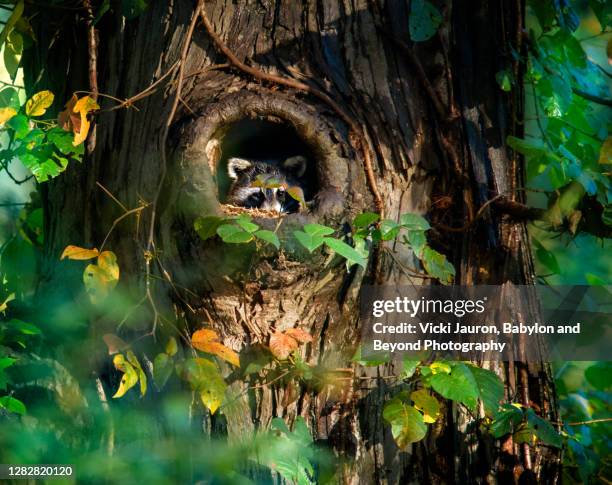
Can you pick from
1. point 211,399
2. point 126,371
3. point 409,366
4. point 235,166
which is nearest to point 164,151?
point 126,371

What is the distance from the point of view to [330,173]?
8.75 feet

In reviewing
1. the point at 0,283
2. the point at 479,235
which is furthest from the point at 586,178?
the point at 0,283

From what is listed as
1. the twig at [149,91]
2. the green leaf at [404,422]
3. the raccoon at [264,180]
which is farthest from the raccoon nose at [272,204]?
the green leaf at [404,422]

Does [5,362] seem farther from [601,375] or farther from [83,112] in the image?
[601,375]

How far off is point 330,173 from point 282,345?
0.67m

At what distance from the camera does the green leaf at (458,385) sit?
2.46 meters

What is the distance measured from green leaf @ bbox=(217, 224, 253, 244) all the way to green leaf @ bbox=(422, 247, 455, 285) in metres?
0.69

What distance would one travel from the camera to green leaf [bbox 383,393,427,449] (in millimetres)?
2469

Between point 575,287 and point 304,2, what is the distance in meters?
1.77

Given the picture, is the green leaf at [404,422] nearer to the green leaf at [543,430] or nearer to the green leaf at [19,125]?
the green leaf at [543,430]

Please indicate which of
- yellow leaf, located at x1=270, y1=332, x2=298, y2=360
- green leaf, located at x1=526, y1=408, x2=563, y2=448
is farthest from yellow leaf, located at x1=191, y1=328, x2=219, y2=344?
green leaf, located at x1=526, y1=408, x2=563, y2=448

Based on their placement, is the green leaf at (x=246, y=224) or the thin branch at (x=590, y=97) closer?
the green leaf at (x=246, y=224)

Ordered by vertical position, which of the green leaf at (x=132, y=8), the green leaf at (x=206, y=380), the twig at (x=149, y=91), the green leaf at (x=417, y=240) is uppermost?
the green leaf at (x=132, y=8)

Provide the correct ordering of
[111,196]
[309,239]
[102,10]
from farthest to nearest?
[102,10]
[111,196]
[309,239]
